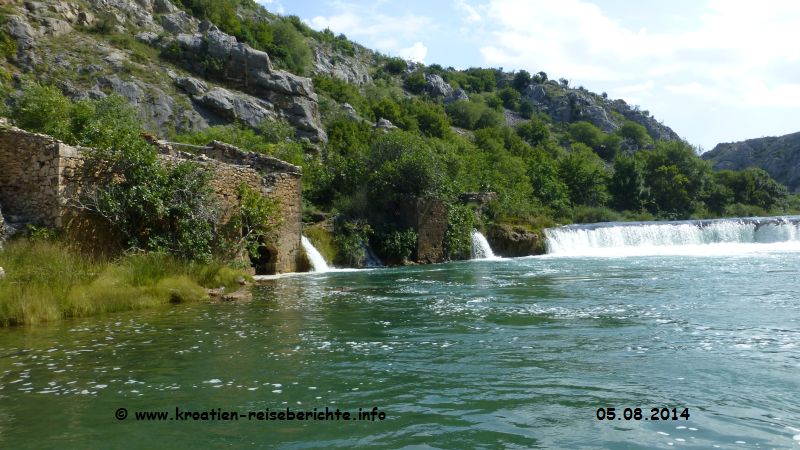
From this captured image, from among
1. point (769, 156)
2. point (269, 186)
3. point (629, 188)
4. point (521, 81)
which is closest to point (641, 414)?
point (269, 186)

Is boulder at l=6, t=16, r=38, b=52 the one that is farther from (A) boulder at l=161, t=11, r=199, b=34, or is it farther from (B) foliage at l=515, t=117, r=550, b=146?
(B) foliage at l=515, t=117, r=550, b=146

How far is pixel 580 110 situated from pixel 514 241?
9065cm

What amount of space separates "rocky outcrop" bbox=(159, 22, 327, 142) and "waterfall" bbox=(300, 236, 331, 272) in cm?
2368

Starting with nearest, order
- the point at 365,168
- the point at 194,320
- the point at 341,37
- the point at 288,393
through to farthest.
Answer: the point at 288,393 < the point at 194,320 < the point at 365,168 < the point at 341,37

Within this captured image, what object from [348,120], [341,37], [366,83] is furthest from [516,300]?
[341,37]

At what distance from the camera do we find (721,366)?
689 centimetres

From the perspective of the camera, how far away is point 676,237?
32438 mm

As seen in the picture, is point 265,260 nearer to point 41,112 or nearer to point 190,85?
point 41,112

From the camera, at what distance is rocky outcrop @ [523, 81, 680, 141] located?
11219cm

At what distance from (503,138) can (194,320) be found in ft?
215

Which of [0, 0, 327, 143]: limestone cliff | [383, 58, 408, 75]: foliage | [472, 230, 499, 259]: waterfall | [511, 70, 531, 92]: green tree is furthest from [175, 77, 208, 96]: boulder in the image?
[511, 70, 531, 92]: green tree

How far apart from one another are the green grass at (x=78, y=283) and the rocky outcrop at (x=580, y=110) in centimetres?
10417

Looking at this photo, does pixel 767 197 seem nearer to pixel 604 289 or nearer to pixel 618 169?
pixel 618 169

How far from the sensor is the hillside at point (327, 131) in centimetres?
2795
